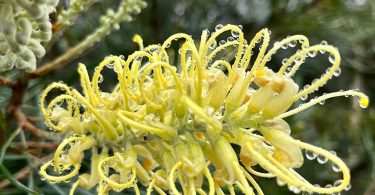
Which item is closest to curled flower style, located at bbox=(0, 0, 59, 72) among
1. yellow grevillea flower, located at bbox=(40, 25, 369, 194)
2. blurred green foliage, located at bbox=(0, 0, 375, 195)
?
yellow grevillea flower, located at bbox=(40, 25, 369, 194)

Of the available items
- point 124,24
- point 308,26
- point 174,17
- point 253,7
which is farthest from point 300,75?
point 124,24

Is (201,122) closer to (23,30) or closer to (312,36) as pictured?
(23,30)

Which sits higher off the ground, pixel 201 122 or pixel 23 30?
pixel 23 30

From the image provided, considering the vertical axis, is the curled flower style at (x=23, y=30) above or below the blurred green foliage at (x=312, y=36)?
above

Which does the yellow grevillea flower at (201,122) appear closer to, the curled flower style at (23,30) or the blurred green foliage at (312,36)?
the curled flower style at (23,30)

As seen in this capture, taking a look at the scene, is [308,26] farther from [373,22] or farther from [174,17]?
[174,17]

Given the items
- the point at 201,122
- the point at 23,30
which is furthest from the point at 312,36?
the point at 23,30

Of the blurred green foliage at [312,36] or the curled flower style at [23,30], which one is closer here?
the curled flower style at [23,30]

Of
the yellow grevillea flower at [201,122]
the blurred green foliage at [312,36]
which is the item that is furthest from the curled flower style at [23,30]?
the blurred green foliage at [312,36]
